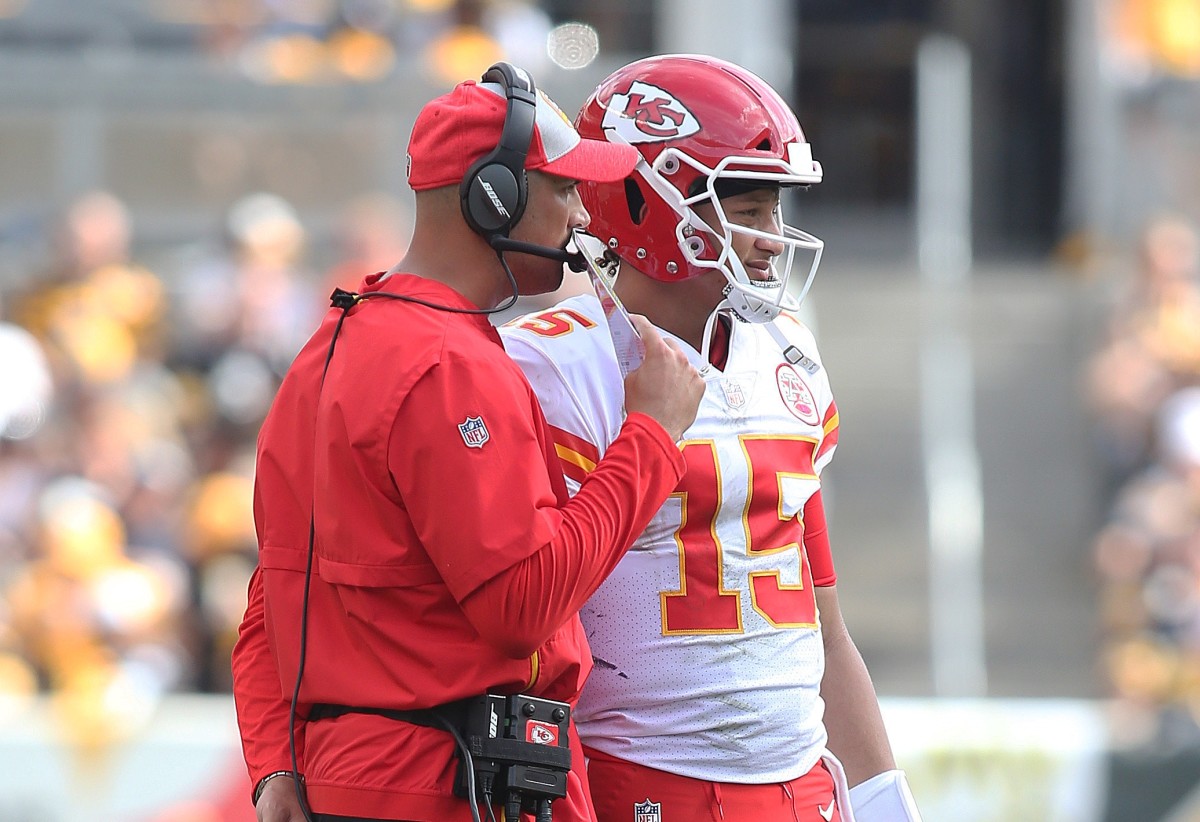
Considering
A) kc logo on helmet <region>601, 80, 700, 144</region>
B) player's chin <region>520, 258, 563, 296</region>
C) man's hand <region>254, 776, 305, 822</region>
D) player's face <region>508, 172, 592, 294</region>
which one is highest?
kc logo on helmet <region>601, 80, 700, 144</region>

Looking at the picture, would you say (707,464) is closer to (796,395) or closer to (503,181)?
(796,395)

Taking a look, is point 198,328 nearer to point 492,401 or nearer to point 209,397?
point 209,397

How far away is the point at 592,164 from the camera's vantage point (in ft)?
7.86

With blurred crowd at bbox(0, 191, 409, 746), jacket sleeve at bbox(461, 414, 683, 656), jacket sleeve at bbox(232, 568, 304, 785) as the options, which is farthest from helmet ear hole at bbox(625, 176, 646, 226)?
blurred crowd at bbox(0, 191, 409, 746)

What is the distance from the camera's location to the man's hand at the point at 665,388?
2375mm

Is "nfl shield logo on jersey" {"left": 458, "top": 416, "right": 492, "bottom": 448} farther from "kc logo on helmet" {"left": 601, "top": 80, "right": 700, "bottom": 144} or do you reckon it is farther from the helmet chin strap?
"kc logo on helmet" {"left": 601, "top": 80, "right": 700, "bottom": 144}

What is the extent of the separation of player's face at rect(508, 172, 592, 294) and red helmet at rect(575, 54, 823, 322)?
27 centimetres

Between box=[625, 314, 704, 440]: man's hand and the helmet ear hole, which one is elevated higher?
the helmet ear hole

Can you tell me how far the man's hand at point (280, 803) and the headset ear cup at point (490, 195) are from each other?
813mm

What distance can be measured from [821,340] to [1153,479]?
9.93ft

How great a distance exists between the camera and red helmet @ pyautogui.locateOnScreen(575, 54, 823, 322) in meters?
2.65

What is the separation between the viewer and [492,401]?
7.23 feet

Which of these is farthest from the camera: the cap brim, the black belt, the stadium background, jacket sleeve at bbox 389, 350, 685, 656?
the stadium background

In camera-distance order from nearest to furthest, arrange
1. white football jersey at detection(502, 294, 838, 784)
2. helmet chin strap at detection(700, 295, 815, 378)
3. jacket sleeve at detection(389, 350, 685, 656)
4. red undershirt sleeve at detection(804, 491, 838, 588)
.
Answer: jacket sleeve at detection(389, 350, 685, 656), white football jersey at detection(502, 294, 838, 784), helmet chin strap at detection(700, 295, 815, 378), red undershirt sleeve at detection(804, 491, 838, 588)
